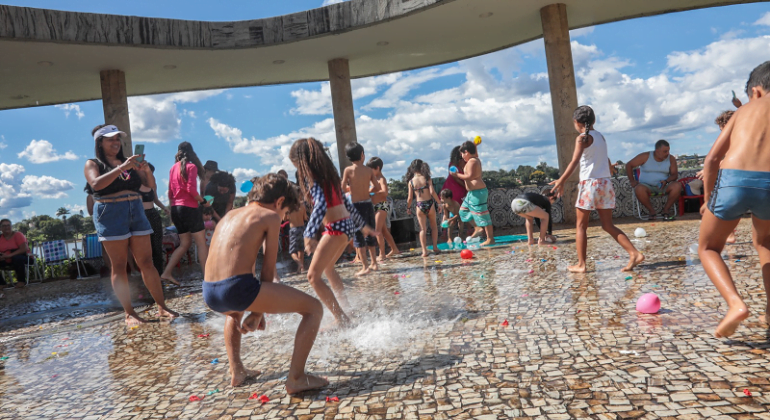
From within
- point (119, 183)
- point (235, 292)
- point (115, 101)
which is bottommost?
point (235, 292)

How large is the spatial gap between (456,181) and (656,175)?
413 cm

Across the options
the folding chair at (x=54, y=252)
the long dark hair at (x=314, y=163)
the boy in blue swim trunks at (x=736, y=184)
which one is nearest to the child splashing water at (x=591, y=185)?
the boy in blue swim trunks at (x=736, y=184)

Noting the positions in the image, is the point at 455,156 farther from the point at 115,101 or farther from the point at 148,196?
the point at 115,101

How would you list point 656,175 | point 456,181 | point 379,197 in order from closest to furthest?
point 379,197 < point 656,175 < point 456,181

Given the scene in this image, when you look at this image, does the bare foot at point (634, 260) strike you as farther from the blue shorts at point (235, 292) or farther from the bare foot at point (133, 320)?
the bare foot at point (133, 320)

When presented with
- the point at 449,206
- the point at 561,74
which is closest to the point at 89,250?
the point at 449,206

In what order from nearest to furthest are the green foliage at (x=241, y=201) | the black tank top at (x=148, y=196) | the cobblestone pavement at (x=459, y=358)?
1. the cobblestone pavement at (x=459, y=358)
2. the green foliage at (x=241, y=201)
3. the black tank top at (x=148, y=196)

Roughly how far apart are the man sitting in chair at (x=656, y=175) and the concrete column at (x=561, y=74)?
4.16 ft

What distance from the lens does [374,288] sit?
20.1 ft

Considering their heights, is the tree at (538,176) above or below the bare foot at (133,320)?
above

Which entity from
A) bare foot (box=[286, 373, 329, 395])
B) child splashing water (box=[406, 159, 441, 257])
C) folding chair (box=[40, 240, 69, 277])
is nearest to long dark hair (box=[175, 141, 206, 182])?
child splashing water (box=[406, 159, 441, 257])

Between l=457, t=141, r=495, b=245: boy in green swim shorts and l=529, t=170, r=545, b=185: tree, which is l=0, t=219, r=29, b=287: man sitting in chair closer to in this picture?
l=457, t=141, r=495, b=245: boy in green swim shorts

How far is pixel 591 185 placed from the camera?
219 inches

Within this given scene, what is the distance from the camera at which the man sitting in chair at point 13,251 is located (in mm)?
10781
